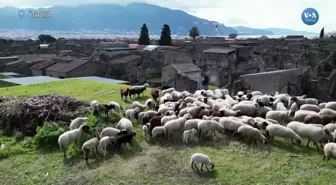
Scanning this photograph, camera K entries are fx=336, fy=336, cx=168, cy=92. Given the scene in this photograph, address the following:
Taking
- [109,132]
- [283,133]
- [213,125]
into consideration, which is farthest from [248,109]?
[109,132]

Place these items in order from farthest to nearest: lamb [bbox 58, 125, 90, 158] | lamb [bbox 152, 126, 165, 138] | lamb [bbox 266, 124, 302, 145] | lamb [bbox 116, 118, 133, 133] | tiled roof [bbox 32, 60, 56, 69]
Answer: tiled roof [bbox 32, 60, 56, 69], lamb [bbox 116, 118, 133, 133], lamb [bbox 152, 126, 165, 138], lamb [bbox 266, 124, 302, 145], lamb [bbox 58, 125, 90, 158]

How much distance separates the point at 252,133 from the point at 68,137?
6.15 m

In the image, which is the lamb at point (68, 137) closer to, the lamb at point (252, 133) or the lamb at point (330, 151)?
the lamb at point (252, 133)

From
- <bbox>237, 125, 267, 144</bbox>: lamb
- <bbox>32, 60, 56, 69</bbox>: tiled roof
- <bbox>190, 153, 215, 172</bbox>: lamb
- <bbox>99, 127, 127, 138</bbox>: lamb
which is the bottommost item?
<bbox>32, 60, 56, 69</bbox>: tiled roof

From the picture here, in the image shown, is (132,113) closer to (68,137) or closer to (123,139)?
(123,139)

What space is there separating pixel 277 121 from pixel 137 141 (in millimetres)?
5671

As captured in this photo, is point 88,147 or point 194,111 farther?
point 194,111

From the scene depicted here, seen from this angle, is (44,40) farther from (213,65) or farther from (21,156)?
(21,156)

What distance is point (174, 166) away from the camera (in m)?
9.99

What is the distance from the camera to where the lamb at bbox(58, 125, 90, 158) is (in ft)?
36.1

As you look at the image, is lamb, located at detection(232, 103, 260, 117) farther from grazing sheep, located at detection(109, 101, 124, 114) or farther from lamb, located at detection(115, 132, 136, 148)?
lamb, located at detection(115, 132, 136, 148)

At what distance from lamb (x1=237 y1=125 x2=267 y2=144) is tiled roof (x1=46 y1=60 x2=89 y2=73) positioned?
36.3 meters

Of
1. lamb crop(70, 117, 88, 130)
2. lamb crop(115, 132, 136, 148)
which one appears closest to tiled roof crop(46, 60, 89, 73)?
lamb crop(70, 117, 88, 130)

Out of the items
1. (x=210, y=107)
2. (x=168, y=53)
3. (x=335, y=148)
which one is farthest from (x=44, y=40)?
(x=335, y=148)
